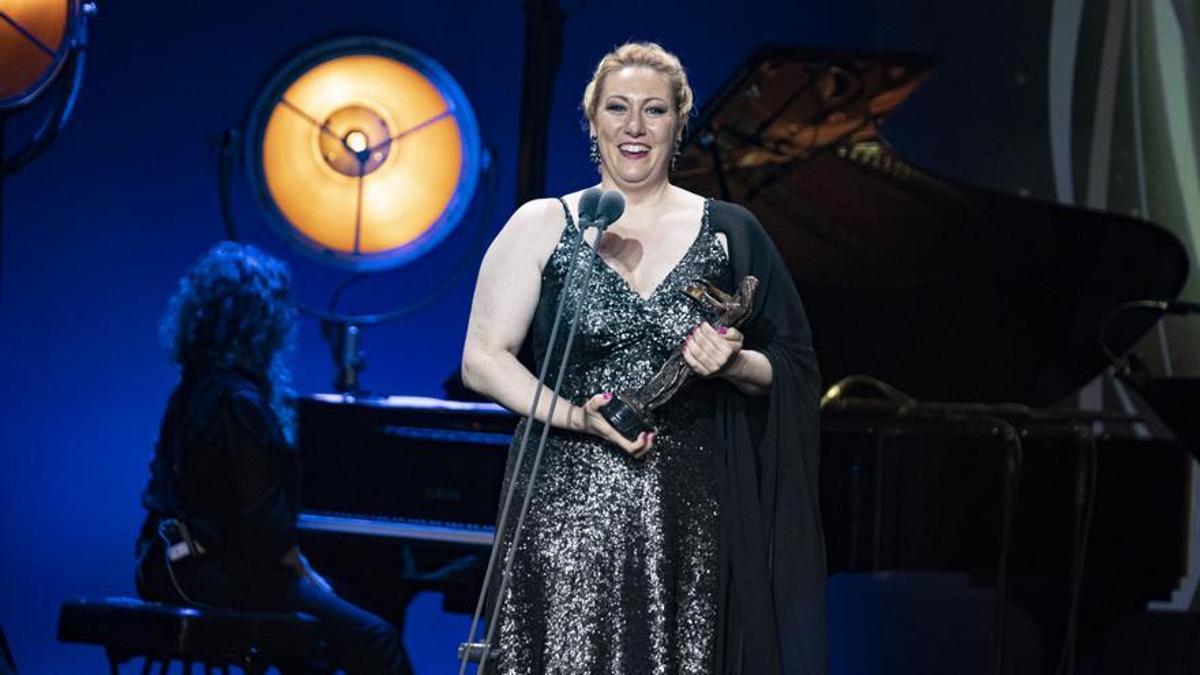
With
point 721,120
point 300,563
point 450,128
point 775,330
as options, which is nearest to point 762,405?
point 775,330

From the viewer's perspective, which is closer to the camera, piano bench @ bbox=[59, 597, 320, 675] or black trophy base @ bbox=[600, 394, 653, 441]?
black trophy base @ bbox=[600, 394, 653, 441]

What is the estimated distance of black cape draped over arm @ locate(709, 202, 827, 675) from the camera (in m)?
2.64

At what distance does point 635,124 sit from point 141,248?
4.07 m

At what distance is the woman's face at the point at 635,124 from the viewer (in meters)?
2.67

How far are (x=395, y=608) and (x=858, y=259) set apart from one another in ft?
6.21

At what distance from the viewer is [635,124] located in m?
2.66

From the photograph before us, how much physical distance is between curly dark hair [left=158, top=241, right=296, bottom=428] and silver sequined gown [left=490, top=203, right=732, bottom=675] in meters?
2.21

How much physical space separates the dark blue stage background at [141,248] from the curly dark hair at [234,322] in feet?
4.59

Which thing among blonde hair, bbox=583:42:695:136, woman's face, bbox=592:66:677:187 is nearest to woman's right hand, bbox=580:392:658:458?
woman's face, bbox=592:66:677:187

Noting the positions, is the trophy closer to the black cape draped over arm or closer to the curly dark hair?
the black cape draped over arm

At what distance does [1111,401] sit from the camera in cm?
684

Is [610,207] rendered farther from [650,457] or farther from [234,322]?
[234,322]

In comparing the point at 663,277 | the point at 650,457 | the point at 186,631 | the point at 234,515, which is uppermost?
the point at 663,277

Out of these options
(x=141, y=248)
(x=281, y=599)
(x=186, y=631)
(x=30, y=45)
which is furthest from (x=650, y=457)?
(x=141, y=248)
